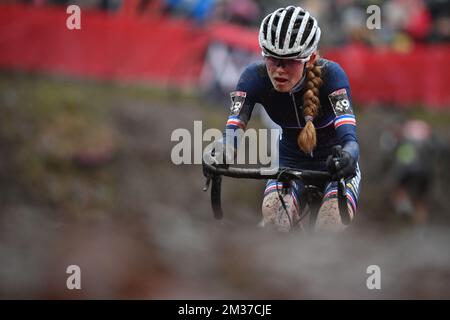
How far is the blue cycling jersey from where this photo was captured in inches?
361

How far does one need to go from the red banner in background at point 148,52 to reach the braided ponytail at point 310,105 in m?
17.3

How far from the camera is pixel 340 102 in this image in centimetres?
919

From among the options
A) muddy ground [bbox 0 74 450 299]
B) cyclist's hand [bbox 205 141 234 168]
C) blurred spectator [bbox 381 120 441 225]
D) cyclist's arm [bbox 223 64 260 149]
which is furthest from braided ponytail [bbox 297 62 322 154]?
blurred spectator [bbox 381 120 441 225]

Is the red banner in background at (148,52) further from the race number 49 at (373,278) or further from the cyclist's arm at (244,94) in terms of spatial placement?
the cyclist's arm at (244,94)

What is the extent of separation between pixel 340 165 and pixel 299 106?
4.09 feet

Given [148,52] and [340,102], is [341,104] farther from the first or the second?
[148,52]

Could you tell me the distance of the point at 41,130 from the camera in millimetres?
27438

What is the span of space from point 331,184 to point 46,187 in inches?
716

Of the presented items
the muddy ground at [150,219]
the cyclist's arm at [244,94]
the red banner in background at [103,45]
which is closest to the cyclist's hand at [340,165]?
the cyclist's arm at [244,94]

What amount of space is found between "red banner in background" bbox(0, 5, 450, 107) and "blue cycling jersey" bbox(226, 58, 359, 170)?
54.6 feet

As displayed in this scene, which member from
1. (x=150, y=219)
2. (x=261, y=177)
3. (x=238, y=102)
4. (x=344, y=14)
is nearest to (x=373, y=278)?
(x=150, y=219)

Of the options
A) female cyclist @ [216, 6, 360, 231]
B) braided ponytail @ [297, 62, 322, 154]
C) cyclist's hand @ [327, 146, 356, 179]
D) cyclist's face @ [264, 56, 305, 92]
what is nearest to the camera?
cyclist's hand @ [327, 146, 356, 179]

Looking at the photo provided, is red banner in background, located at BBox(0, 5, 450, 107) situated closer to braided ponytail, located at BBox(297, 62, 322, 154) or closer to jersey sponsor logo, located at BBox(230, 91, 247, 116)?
jersey sponsor logo, located at BBox(230, 91, 247, 116)
